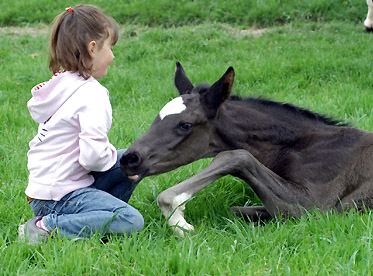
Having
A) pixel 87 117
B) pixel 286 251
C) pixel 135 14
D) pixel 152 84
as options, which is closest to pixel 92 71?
pixel 87 117

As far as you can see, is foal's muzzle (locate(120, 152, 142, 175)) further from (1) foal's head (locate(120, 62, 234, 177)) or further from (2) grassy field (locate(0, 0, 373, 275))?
(2) grassy field (locate(0, 0, 373, 275))

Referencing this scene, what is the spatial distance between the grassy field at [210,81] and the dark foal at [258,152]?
188 millimetres

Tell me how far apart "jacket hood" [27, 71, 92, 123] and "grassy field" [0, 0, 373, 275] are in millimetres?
855

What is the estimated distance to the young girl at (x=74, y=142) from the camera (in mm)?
3576

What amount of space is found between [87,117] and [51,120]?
1.02 feet

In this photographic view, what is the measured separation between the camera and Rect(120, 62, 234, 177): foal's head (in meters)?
3.81

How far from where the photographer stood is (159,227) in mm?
3730

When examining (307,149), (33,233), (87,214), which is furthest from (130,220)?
(307,149)

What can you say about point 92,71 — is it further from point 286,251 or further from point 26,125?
point 26,125

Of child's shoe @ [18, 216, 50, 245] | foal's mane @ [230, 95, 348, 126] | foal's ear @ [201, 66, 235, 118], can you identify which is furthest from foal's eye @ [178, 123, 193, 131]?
child's shoe @ [18, 216, 50, 245]

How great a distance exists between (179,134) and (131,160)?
41 centimetres

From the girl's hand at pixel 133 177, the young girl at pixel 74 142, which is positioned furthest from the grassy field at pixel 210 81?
the girl's hand at pixel 133 177

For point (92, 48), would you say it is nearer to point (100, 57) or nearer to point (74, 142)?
point (100, 57)

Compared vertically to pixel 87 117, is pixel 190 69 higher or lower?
lower
